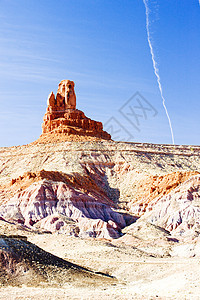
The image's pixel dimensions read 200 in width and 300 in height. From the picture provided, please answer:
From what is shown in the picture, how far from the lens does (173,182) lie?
3885 inches

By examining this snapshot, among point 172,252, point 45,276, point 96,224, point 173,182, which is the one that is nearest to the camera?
point 45,276

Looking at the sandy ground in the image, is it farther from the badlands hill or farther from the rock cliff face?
the rock cliff face

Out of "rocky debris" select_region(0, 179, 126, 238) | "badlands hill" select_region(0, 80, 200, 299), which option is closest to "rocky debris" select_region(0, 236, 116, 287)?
"badlands hill" select_region(0, 80, 200, 299)

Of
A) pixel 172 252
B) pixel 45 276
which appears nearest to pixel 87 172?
pixel 172 252

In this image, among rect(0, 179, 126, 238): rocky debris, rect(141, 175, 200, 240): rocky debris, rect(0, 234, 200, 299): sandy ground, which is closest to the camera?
rect(0, 234, 200, 299): sandy ground

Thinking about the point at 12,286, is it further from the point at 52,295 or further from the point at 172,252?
→ the point at 172,252

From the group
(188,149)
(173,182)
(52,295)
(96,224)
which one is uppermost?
(188,149)

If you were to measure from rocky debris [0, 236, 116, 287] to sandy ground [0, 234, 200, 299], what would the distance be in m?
0.99

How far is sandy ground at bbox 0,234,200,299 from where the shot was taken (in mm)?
36000

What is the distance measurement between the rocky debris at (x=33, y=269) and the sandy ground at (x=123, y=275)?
39.0 inches

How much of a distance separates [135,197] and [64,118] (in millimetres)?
47460

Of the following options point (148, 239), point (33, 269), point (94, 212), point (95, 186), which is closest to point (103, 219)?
point (94, 212)

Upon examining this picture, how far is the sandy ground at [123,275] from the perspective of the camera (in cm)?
3600

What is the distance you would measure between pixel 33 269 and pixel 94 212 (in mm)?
49494
